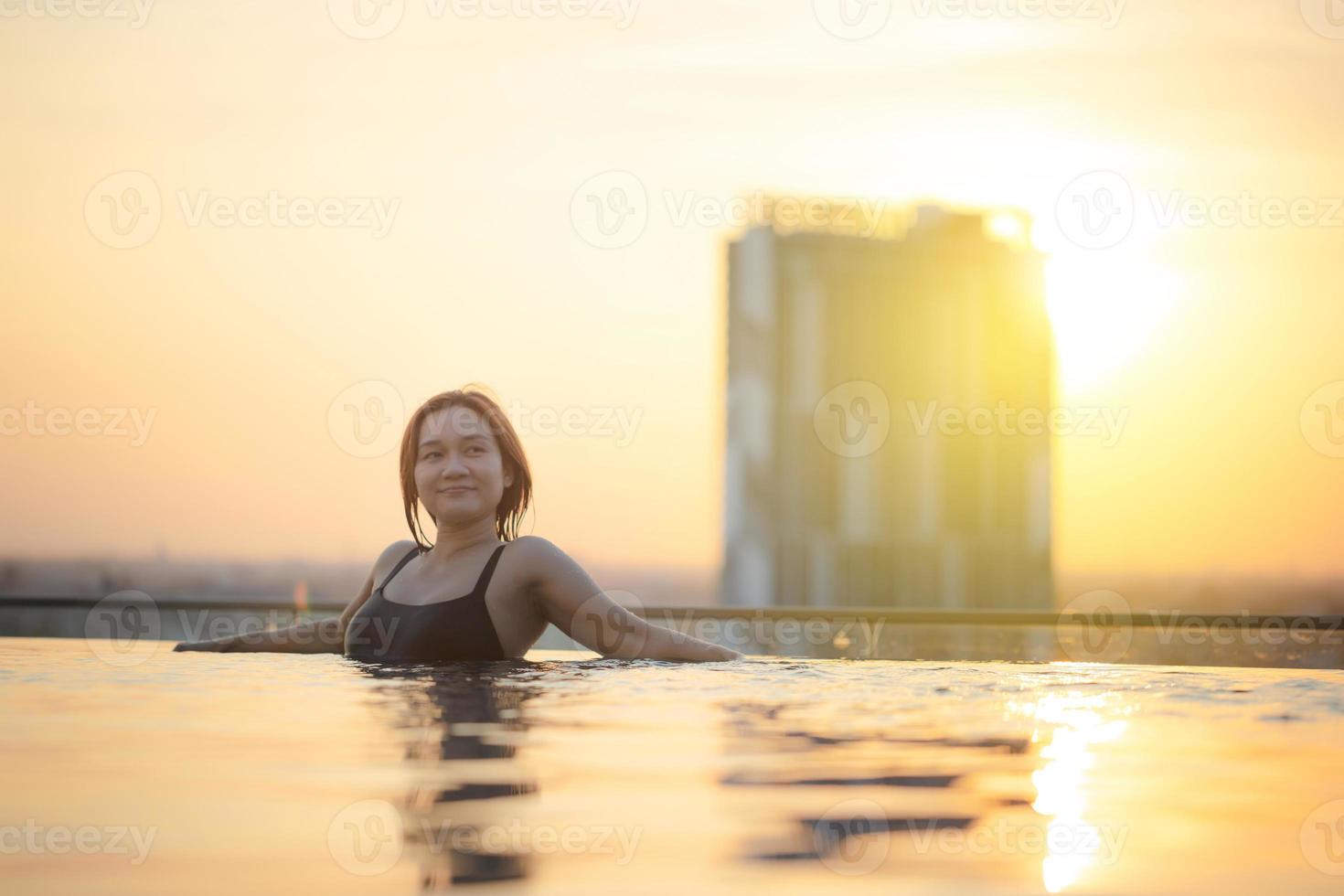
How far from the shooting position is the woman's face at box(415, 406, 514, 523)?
455 cm

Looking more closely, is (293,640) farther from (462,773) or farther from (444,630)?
(462,773)

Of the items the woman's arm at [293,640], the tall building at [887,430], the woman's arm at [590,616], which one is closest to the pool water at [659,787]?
the woman's arm at [590,616]

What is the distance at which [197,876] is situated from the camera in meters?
1.48

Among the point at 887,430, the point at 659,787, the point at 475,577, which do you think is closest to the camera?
the point at 659,787

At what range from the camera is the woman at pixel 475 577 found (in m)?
4.36

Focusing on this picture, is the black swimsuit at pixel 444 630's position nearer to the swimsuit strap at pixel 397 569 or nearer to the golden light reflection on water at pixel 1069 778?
the swimsuit strap at pixel 397 569

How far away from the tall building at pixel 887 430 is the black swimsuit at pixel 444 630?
11631 cm

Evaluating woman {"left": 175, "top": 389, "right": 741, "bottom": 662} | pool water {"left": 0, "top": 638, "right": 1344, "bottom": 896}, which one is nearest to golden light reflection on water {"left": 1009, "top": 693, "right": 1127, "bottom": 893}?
pool water {"left": 0, "top": 638, "right": 1344, "bottom": 896}

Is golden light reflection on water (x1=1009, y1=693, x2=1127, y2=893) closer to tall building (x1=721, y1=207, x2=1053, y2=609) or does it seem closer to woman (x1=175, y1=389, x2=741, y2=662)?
woman (x1=175, y1=389, x2=741, y2=662)

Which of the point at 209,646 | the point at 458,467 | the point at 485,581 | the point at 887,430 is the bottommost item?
the point at 209,646

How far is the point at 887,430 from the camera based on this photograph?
138375mm

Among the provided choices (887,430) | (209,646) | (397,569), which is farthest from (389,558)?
(887,430)

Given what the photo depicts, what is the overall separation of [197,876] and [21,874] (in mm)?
179

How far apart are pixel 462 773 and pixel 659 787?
309 mm
